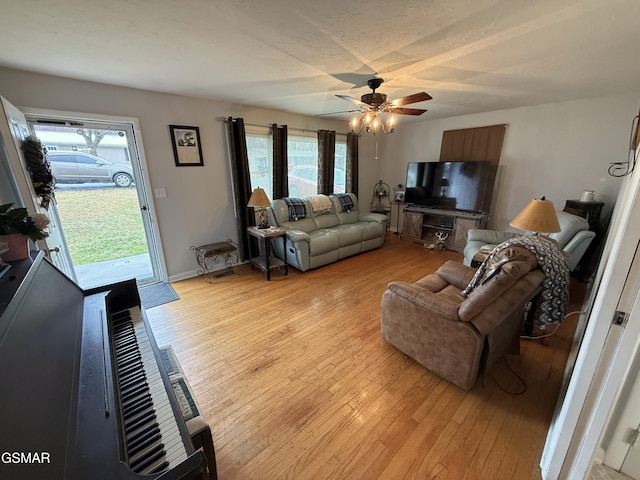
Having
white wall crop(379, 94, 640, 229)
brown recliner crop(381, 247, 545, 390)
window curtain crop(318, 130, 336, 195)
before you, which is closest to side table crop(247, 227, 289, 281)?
window curtain crop(318, 130, 336, 195)

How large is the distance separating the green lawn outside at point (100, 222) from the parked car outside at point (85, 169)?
0.38 feet

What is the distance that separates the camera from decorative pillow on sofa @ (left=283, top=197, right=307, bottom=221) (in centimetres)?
392

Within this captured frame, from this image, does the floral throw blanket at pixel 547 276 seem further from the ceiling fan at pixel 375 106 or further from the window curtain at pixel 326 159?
the window curtain at pixel 326 159

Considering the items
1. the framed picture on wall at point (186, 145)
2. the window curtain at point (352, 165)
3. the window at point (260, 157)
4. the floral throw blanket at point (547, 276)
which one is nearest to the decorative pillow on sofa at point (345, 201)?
the window curtain at point (352, 165)

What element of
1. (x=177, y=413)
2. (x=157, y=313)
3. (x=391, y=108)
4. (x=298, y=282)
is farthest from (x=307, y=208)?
(x=177, y=413)

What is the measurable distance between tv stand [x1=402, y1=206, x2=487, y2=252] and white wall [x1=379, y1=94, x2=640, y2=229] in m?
0.50

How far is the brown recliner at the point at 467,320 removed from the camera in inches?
58.9

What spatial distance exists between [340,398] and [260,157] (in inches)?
135

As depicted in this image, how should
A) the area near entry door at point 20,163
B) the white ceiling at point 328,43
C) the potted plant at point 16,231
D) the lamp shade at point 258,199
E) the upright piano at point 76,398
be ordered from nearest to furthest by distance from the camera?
the upright piano at point 76,398 < the potted plant at point 16,231 < the white ceiling at point 328,43 < the area near entry door at point 20,163 < the lamp shade at point 258,199

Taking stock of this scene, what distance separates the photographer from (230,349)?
6.97 ft

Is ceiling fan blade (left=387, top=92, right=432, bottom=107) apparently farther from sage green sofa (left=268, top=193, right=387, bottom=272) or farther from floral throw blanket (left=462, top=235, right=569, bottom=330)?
sage green sofa (left=268, top=193, right=387, bottom=272)

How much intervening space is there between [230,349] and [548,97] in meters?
4.65

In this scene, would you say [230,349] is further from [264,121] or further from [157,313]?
[264,121]

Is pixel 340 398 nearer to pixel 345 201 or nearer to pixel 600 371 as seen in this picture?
pixel 600 371
